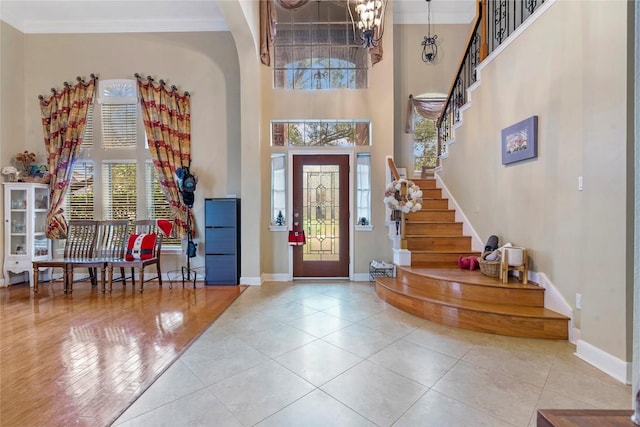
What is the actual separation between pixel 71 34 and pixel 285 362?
6.79m

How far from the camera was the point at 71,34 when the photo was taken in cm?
520

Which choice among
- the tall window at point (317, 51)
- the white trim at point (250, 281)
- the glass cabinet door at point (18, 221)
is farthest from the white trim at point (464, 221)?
the glass cabinet door at point (18, 221)

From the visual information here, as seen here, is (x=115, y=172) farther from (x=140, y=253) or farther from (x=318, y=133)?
(x=318, y=133)

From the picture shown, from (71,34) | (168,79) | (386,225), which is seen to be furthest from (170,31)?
(386,225)

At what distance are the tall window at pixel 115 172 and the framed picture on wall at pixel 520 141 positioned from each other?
211 inches

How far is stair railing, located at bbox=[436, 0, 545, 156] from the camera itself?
12.7ft

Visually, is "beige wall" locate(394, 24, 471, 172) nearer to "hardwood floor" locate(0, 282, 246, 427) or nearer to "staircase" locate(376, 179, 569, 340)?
"staircase" locate(376, 179, 569, 340)

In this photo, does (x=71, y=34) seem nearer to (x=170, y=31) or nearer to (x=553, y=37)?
(x=170, y=31)

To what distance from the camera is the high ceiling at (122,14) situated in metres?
4.80

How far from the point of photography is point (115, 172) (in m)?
5.29

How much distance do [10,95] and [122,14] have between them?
7.86ft

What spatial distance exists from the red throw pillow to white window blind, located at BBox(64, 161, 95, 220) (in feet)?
4.70

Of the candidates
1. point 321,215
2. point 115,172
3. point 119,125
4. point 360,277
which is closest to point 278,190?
point 321,215

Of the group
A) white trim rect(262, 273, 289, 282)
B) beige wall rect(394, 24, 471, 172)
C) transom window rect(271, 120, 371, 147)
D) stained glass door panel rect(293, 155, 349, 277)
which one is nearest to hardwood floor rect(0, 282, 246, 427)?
white trim rect(262, 273, 289, 282)
